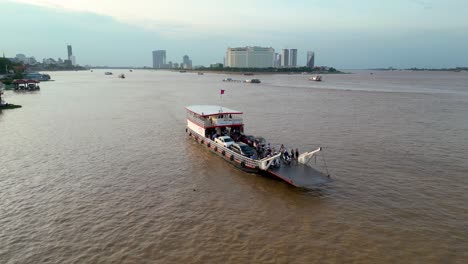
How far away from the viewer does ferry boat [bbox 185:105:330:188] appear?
2148 cm

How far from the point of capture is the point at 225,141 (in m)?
28.0

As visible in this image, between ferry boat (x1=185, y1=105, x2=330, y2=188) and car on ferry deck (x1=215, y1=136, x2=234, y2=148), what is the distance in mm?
120

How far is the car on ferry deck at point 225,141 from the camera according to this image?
90.0 ft

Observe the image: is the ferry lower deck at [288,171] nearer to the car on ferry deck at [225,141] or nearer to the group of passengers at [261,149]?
the car on ferry deck at [225,141]

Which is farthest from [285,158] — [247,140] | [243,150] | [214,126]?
[214,126]

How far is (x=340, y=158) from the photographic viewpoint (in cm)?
2830

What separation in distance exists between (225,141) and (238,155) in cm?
332

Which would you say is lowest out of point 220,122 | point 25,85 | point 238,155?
point 238,155

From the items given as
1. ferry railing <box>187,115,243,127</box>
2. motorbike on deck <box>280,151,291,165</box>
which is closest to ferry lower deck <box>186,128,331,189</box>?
motorbike on deck <box>280,151,291,165</box>

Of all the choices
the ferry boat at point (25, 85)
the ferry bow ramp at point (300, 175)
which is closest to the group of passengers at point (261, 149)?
the ferry bow ramp at point (300, 175)

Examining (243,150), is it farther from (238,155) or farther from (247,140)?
(247,140)

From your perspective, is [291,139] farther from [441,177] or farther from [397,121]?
[397,121]

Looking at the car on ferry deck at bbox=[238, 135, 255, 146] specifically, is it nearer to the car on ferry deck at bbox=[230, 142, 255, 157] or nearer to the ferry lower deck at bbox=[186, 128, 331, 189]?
the car on ferry deck at bbox=[230, 142, 255, 157]

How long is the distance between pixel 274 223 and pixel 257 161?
21.8 ft
